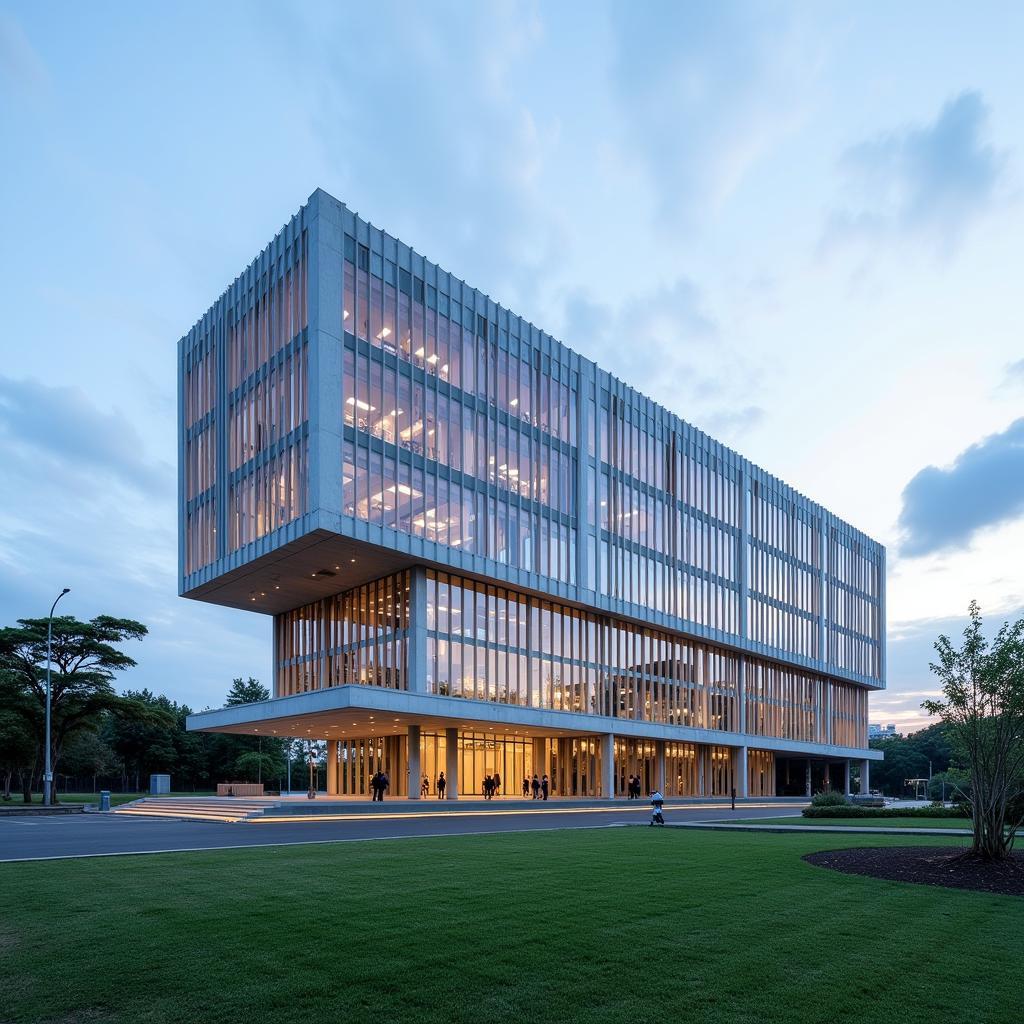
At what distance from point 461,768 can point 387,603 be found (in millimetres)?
13229

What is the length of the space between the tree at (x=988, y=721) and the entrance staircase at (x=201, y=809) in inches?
1064

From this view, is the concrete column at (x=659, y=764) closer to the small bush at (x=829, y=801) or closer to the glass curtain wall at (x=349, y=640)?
the small bush at (x=829, y=801)

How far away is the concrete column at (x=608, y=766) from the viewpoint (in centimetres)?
5975

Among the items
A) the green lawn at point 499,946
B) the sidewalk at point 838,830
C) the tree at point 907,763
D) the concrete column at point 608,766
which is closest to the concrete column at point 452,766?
the concrete column at point 608,766

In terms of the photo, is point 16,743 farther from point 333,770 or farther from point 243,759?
point 243,759

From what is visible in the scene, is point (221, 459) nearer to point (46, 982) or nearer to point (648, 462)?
point (648, 462)

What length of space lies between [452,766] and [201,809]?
1560 centimetres

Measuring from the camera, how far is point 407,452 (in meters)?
47.0

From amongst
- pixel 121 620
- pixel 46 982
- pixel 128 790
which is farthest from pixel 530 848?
pixel 128 790

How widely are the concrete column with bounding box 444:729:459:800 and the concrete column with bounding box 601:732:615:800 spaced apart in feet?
39.6

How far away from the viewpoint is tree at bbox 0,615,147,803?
60.2 metres

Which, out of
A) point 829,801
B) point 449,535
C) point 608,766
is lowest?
point 608,766

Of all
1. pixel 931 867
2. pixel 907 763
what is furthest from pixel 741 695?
pixel 907 763

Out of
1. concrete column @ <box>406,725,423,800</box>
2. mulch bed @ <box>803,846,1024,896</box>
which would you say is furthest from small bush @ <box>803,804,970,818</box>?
mulch bed @ <box>803,846,1024,896</box>
